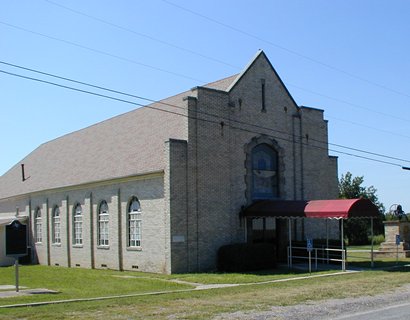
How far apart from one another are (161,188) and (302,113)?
10.4 metres

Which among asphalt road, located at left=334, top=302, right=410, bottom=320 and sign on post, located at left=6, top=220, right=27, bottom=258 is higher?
sign on post, located at left=6, top=220, right=27, bottom=258

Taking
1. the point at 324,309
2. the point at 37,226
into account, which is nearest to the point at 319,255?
the point at 324,309

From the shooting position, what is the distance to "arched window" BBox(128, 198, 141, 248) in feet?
93.4

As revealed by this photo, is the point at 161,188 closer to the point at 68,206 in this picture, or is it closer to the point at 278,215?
the point at 278,215

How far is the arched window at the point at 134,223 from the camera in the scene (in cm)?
2847

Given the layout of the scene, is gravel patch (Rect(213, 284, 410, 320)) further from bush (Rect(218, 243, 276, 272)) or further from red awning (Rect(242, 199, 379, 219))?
bush (Rect(218, 243, 276, 272))

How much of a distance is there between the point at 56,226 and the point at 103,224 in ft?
23.3

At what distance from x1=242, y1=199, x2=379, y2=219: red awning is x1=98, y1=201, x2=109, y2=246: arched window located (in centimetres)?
792

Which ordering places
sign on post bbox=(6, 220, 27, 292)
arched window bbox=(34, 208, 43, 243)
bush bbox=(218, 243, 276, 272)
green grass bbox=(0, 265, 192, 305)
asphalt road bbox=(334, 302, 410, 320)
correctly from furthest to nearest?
arched window bbox=(34, 208, 43, 243) < bush bbox=(218, 243, 276, 272) < sign on post bbox=(6, 220, 27, 292) < green grass bbox=(0, 265, 192, 305) < asphalt road bbox=(334, 302, 410, 320)

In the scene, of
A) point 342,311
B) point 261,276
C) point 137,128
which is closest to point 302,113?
point 137,128

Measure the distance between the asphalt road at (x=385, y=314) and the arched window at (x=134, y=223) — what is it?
1661 centimetres

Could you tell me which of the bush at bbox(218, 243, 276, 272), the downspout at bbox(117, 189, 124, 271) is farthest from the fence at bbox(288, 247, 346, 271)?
the downspout at bbox(117, 189, 124, 271)

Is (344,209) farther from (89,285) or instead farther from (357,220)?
(357,220)

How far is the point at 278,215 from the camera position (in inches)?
1085
